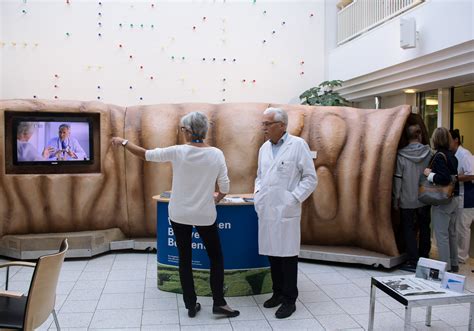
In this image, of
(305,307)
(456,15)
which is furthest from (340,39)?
(305,307)

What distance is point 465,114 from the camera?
324 inches

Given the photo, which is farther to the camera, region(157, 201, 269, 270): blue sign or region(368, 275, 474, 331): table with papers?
region(157, 201, 269, 270): blue sign

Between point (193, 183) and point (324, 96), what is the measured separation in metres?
5.94

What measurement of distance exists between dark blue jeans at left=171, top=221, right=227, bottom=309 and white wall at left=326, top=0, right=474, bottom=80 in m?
4.31

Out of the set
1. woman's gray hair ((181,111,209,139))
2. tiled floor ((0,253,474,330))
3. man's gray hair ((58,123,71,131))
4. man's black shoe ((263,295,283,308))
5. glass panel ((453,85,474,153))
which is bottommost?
tiled floor ((0,253,474,330))

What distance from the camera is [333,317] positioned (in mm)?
3877

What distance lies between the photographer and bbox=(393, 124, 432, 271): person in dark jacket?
5242mm

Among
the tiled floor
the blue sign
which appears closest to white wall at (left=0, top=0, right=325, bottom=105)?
the tiled floor

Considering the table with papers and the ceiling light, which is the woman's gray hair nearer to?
the table with papers

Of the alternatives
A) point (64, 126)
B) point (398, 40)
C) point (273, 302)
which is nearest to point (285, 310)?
point (273, 302)

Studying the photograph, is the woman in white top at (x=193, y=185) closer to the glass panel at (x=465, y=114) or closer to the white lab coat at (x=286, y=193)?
the white lab coat at (x=286, y=193)

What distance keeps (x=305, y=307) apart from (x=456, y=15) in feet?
14.3

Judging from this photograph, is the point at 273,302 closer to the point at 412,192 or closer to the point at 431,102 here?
the point at 412,192

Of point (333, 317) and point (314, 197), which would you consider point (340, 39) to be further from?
point (333, 317)
